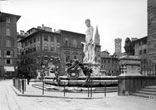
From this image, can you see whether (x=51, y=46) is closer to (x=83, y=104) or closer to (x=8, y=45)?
(x=8, y=45)

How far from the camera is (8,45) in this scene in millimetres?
52688

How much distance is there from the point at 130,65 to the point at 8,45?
4639 cm

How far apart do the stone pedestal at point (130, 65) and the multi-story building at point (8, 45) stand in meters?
43.0

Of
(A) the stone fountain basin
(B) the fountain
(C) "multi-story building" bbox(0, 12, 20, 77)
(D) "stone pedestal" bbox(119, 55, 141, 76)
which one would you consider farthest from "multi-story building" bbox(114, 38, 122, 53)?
(D) "stone pedestal" bbox(119, 55, 141, 76)

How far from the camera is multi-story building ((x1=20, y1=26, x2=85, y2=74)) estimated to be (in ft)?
177

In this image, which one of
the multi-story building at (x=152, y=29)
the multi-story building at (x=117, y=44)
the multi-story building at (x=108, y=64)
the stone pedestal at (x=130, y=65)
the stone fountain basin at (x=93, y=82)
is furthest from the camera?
the multi-story building at (x=117, y=44)

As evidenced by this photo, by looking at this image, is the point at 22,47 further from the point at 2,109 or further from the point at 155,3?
the point at 2,109

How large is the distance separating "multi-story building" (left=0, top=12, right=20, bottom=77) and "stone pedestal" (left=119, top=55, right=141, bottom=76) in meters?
43.0

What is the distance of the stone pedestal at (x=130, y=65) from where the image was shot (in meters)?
12.1

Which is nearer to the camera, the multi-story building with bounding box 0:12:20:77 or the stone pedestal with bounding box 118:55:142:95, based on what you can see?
the stone pedestal with bounding box 118:55:142:95

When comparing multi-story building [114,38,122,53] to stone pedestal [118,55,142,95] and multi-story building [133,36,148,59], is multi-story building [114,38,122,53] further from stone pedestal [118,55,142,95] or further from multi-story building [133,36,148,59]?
stone pedestal [118,55,142,95]

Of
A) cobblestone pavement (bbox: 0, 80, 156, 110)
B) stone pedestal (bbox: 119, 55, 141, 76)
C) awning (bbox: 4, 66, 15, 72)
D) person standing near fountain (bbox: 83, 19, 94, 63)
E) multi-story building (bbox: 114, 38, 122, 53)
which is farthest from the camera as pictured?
multi-story building (bbox: 114, 38, 122, 53)

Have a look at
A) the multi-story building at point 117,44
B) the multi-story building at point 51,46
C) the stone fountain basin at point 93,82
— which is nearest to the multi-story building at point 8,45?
the multi-story building at point 51,46

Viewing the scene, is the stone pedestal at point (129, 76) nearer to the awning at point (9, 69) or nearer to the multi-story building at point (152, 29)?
the multi-story building at point (152, 29)
